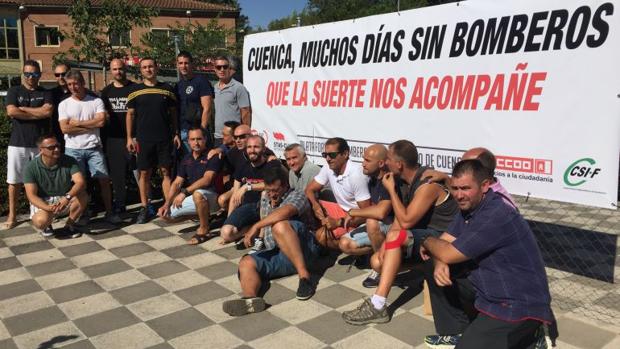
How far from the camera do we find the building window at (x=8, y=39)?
3569 centimetres

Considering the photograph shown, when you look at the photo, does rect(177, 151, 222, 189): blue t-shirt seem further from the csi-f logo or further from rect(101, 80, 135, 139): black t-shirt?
the csi-f logo

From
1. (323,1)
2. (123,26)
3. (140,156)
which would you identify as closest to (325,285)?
(140,156)

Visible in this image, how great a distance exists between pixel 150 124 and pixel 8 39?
36.7m

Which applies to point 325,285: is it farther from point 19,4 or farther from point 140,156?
point 19,4

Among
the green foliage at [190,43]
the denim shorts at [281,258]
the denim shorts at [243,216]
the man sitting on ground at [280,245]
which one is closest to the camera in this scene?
the man sitting on ground at [280,245]

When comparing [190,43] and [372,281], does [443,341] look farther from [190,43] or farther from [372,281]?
[190,43]

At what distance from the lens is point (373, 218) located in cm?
409

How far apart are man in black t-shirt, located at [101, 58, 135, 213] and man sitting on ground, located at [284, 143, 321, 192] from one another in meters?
2.45

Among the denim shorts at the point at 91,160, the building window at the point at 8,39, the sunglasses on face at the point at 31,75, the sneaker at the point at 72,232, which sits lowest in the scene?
the sneaker at the point at 72,232

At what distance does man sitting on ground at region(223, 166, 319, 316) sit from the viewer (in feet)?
13.1

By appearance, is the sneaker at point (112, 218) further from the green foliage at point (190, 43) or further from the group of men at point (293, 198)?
the green foliage at point (190, 43)

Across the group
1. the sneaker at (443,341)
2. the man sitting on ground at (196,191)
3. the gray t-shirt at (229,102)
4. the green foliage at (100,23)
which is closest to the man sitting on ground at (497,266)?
the sneaker at (443,341)

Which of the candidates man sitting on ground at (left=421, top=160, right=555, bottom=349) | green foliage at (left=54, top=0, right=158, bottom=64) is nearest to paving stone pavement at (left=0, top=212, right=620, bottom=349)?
man sitting on ground at (left=421, top=160, right=555, bottom=349)

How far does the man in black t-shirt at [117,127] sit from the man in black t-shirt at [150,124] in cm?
14
